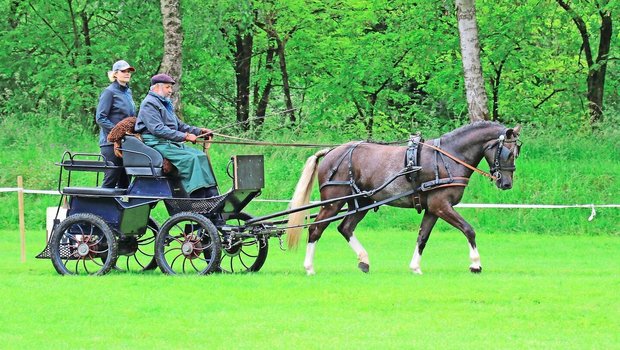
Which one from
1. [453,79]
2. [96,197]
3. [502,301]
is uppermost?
[453,79]

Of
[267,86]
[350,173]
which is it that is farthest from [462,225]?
[267,86]

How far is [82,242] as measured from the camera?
13961mm

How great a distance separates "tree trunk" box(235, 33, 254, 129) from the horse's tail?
18.4 meters

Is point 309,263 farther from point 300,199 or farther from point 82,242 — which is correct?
point 82,242

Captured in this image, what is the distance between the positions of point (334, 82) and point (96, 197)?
17.3 metres

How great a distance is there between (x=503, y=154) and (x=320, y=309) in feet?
13.8

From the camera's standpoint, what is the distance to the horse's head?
1443cm

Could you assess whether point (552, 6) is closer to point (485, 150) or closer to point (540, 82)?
point (540, 82)

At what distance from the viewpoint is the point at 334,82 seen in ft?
101

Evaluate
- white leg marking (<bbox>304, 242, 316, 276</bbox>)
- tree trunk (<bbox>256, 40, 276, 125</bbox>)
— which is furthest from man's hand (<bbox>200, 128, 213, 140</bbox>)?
tree trunk (<bbox>256, 40, 276, 125</bbox>)

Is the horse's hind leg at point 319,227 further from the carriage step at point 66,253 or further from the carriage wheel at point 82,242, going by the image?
the carriage step at point 66,253

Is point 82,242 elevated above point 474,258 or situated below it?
above

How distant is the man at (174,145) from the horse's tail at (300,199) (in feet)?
3.39

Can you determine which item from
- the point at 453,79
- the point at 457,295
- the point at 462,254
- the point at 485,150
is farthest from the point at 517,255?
the point at 453,79
